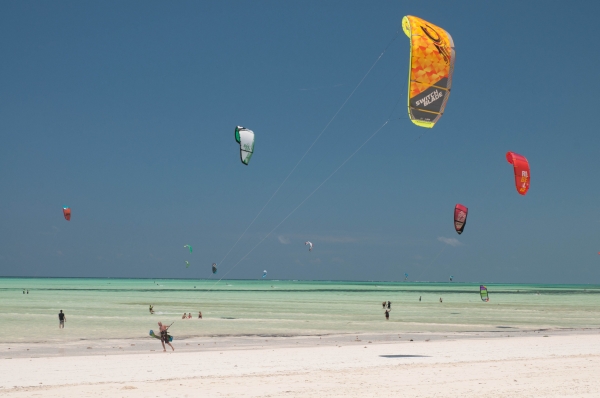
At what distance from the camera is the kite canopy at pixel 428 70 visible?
1630 cm

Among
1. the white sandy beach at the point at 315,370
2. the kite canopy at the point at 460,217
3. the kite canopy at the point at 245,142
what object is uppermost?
the kite canopy at the point at 245,142

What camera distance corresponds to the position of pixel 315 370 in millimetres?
14852

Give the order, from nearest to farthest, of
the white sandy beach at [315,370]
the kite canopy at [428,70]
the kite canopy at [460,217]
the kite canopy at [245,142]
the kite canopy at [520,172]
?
the white sandy beach at [315,370]
the kite canopy at [428,70]
the kite canopy at [245,142]
the kite canopy at [520,172]
the kite canopy at [460,217]

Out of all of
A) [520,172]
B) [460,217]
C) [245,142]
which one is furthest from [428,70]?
[460,217]

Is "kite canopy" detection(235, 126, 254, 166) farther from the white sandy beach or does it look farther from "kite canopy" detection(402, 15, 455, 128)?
"kite canopy" detection(402, 15, 455, 128)

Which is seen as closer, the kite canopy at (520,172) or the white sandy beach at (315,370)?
the white sandy beach at (315,370)

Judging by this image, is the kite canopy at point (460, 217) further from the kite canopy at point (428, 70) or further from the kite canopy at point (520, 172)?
the kite canopy at point (428, 70)

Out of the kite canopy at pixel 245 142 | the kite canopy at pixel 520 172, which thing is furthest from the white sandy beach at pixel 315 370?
the kite canopy at pixel 520 172

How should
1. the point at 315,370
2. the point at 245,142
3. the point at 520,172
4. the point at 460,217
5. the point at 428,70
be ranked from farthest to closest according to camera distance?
the point at 460,217
the point at 520,172
the point at 245,142
the point at 428,70
the point at 315,370

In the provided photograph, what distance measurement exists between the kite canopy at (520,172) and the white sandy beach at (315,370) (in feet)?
40.9

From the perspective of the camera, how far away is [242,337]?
83.7 ft

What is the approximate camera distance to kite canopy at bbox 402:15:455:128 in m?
16.3

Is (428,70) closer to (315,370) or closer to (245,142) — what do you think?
(315,370)

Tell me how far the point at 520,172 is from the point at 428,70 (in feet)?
64.1
